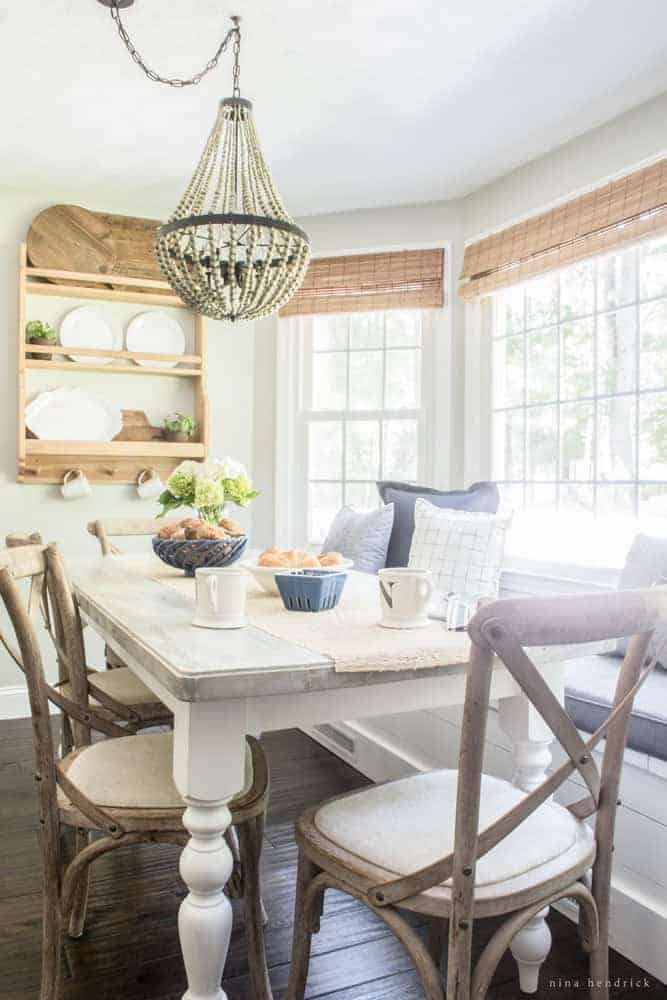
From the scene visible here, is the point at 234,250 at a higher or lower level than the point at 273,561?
higher

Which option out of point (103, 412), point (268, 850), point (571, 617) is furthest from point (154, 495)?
point (571, 617)

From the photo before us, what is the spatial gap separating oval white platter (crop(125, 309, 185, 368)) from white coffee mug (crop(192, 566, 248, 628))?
2792 mm

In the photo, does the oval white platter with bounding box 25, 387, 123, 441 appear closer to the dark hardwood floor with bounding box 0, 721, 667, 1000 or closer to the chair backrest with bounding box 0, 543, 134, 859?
the dark hardwood floor with bounding box 0, 721, 667, 1000

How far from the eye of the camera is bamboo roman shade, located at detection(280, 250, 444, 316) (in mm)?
4125

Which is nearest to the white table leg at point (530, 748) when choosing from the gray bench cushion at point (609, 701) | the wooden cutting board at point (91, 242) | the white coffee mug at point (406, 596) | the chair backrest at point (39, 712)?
the white coffee mug at point (406, 596)

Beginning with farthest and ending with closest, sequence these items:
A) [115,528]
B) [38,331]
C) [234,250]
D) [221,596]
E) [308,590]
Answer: [38,331]
[115,528]
[234,250]
[308,590]
[221,596]

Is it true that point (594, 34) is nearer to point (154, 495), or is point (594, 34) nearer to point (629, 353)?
point (629, 353)

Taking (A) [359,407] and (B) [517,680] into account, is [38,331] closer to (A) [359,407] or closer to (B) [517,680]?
(A) [359,407]

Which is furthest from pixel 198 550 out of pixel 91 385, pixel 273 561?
pixel 91 385

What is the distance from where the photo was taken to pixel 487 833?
114 cm

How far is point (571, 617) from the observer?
1046mm

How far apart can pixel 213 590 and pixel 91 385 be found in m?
2.80

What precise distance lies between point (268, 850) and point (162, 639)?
127 cm

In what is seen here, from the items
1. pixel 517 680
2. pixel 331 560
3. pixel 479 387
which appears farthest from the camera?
pixel 479 387
